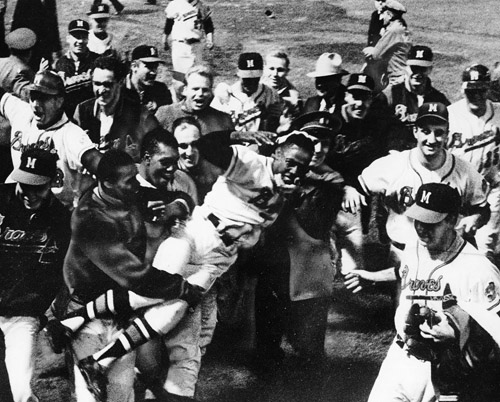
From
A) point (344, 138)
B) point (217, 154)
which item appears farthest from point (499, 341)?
point (217, 154)

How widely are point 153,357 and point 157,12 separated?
2.16 metres

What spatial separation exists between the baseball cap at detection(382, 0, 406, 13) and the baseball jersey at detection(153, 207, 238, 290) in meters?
1.72

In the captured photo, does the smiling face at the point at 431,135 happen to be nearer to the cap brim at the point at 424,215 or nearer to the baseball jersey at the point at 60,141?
the cap brim at the point at 424,215

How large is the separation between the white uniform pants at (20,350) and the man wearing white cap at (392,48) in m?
2.64

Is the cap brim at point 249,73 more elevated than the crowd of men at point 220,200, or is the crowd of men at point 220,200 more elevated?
the cap brim at point 249,73

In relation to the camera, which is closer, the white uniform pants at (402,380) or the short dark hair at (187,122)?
the short dark hair at (187,122)

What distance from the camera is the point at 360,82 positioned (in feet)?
24.0

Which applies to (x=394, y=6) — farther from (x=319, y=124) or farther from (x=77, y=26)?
(x=77, y=26)

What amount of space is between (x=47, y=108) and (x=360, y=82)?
1961 mm

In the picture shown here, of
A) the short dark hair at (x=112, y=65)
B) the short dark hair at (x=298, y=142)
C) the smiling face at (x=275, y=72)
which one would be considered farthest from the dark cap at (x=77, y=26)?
the short dark hair at (x=298, y=142)

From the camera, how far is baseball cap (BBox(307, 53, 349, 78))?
733 cm

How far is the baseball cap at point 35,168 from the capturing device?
24.0 feet

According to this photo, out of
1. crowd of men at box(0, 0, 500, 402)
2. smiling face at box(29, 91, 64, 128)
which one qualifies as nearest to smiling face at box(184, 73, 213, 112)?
crowd of men at box(0, 0, 500, 402)

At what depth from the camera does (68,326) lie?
291 inches
